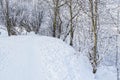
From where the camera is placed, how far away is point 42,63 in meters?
17.0

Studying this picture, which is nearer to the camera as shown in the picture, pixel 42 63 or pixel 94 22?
pixel 42 63

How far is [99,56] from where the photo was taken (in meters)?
19.1

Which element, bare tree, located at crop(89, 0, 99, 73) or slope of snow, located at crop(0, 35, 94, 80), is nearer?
slope of snow, located at crop(0, 35, 94, 80)

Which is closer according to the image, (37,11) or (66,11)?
(66,11)

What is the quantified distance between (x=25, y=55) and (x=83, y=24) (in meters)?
10.1

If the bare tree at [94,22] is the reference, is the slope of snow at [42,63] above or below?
below

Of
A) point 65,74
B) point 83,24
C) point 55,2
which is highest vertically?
point 55,2

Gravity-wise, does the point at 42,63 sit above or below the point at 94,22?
below

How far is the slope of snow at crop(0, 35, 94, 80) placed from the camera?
599 inches

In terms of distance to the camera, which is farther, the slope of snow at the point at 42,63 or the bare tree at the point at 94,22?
the bare tree at the point at 94,22

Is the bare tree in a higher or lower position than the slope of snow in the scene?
higher

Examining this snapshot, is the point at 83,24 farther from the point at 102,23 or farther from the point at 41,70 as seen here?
the point at 41,70

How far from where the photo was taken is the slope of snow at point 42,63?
50.0 feet

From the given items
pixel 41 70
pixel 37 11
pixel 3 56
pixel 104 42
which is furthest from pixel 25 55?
pixel 37 11
